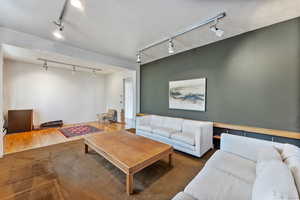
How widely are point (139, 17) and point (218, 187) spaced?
105 inches

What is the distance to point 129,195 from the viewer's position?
159 centimetres

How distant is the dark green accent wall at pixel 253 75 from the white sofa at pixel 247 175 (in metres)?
1.16

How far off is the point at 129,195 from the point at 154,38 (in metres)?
3.08

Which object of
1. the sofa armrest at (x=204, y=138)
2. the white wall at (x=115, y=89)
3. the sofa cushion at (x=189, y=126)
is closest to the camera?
the sofa armrest at (x=204, y=138)

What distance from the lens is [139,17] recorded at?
7.22ft

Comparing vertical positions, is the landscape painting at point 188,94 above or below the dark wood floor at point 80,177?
above

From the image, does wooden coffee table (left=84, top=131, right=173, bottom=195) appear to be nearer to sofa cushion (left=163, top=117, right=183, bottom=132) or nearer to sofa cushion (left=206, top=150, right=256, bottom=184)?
sofa cushion (left=206, top=150, right=256, bottom=184)

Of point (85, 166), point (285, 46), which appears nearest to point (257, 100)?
point (285, 46)

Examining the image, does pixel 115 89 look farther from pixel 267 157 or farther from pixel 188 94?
pixel 267 157

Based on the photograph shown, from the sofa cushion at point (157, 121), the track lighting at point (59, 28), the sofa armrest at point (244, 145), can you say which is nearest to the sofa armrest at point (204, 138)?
the sofa armrest at point (244, 145)

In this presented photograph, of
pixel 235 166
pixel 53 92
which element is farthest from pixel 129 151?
pixel 53 92

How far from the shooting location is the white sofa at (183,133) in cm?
255

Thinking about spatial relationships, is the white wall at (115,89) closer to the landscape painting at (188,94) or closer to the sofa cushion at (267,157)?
the landscape painting at (188,94)

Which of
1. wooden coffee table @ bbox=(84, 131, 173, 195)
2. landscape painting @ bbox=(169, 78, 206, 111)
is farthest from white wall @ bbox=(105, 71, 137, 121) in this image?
wooden coffee table @ bbox=(84, 131, 173, 195)
